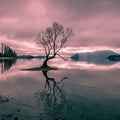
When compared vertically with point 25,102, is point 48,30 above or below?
above

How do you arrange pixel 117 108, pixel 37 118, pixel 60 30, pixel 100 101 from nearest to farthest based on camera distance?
pixel 37 118
pixel 117 108
pixel 100 101
pixel 60 30

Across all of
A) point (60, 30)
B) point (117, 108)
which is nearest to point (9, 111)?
point (117, 108)

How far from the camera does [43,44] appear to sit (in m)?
91.9

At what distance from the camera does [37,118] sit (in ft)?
55.5

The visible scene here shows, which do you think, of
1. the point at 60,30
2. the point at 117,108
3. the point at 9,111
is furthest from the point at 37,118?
the point at 60,30

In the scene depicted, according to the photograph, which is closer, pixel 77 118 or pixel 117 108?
pixel 77 118

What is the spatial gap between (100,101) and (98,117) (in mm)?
6878

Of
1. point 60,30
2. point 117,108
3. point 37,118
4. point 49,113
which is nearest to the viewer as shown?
point 37,118

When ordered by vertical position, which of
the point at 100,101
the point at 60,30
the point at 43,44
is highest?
the point at 60,30

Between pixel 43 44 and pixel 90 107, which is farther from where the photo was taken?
pixel 43 44

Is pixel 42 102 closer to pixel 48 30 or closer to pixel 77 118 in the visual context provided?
pixel 77 118

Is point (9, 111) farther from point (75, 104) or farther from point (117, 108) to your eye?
point (117, 108)

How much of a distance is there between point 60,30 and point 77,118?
74138 mm

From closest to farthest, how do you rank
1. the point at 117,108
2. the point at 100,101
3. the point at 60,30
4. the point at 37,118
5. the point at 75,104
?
the point at 37,118, the point at 117,108, the point at 75,104, the point at 100,101, the point at 60,30
